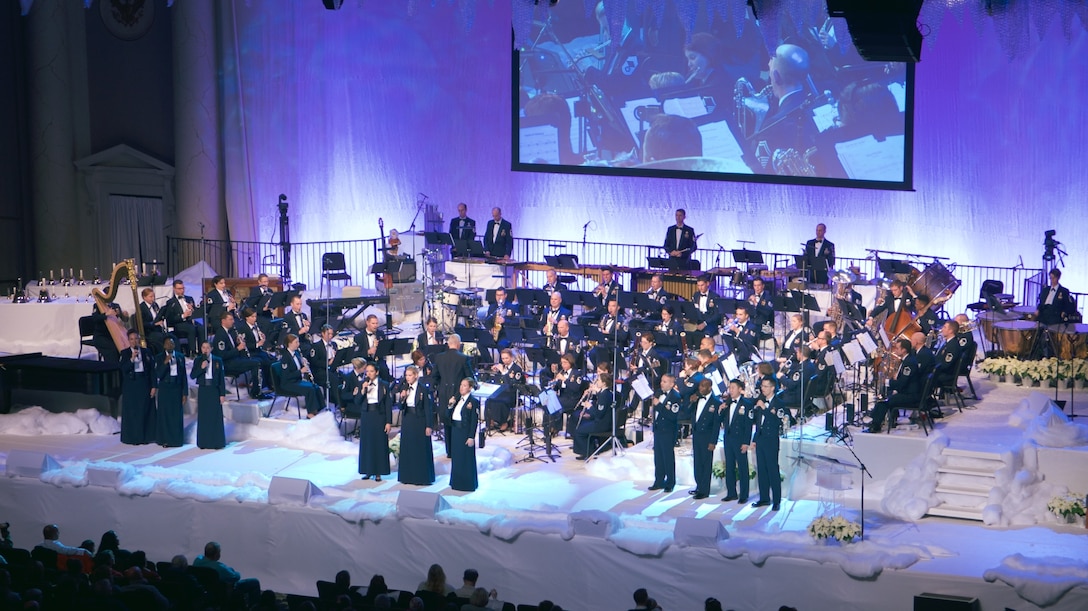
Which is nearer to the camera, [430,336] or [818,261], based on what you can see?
[430,336]

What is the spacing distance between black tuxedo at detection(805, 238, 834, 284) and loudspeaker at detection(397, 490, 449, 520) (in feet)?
26.3

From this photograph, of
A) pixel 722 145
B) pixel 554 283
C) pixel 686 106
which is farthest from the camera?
pixel 686 106

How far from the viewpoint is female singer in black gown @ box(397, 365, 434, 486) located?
15.3m

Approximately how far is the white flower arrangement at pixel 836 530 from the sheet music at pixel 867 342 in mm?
2848

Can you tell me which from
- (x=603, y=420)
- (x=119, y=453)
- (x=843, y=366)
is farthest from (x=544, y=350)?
(x=119, y=453)

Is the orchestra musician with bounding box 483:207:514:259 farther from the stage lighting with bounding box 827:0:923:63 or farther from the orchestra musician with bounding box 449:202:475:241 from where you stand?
the stage lighting with bounding box 827:0:923:63

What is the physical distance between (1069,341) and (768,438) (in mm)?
5870

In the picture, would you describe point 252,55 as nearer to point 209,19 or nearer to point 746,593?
point 209,19

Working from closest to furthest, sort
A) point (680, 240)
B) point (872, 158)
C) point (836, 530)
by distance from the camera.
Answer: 1. point (836, 530)
2. point (680, 240)
3. point (872, 158)

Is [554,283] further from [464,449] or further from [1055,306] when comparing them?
[1055,306]

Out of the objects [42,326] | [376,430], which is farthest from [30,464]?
[42,326]

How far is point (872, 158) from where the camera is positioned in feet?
75.7

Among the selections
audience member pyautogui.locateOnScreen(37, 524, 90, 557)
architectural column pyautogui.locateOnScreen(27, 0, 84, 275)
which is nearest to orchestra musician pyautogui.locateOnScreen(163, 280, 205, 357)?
architectural column pyautogui.locateOnScreen(27, 0, 84, 275)

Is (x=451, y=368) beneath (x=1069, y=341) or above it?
beneath
